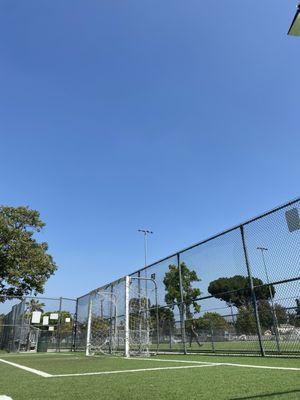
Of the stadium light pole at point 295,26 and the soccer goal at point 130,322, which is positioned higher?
the stadium light pole at point 295,26

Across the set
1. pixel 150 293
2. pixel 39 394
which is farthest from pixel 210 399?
pixel 150 293

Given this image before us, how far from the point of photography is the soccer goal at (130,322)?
11688mm

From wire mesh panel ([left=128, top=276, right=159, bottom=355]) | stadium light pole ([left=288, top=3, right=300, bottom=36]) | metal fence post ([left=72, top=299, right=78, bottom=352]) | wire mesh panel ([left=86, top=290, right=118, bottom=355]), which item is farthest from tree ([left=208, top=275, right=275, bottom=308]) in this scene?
metal fence post ([left=72, top=299, right=78, bottom=352])

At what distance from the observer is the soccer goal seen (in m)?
11.7

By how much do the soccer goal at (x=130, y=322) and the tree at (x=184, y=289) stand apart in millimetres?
777

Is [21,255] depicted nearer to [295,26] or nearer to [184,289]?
[184,289]

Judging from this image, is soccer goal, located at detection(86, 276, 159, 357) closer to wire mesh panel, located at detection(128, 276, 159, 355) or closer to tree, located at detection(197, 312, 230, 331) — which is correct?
wire mesh panel, located at detection(128, 276, 159, 355)

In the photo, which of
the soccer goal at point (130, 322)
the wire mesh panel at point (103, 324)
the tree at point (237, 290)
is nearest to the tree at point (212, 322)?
the tree at point (237, 290)

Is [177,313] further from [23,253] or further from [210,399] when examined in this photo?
[23,253]

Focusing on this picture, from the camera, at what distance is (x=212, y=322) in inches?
420

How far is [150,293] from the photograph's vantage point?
43.1 feet

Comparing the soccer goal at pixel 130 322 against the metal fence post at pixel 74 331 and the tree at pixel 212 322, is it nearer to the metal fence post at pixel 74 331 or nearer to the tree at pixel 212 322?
the tree at pixel 212 322

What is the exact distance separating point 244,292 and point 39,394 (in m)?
6.01

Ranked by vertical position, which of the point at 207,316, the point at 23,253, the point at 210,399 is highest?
the point at 23,253
